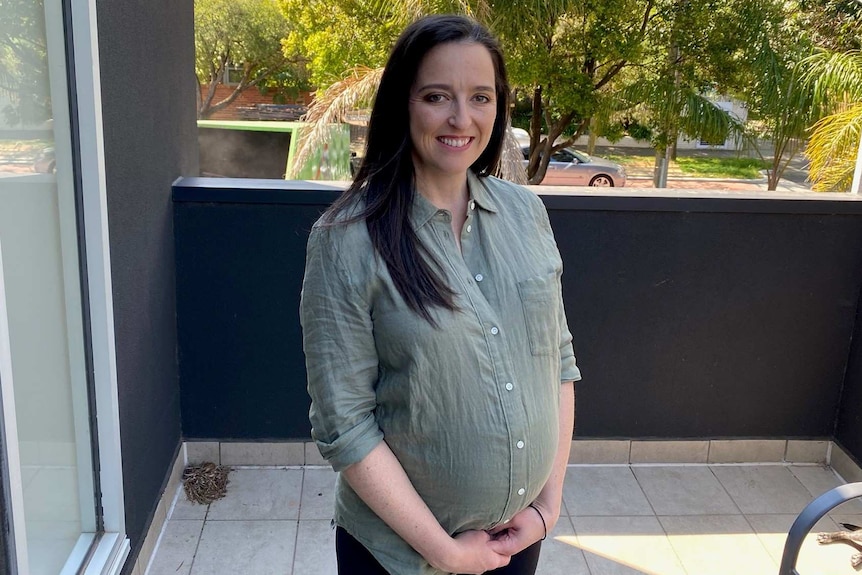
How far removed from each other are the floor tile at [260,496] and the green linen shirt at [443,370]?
75.6 inches

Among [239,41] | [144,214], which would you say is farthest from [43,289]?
[239,41]

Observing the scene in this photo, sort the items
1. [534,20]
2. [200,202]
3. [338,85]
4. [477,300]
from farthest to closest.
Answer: [534,20] < [338,85] < [200,202] < [477,300]

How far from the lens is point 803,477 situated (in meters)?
3.69

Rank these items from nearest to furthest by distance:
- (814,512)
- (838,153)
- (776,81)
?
(814,512) → (838,153) → (776,81)

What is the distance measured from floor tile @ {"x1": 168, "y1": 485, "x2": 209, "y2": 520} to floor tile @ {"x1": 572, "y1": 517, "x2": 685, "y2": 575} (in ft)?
5.18

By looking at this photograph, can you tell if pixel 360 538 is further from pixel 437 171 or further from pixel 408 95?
pixel 408 95

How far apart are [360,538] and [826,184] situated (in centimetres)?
519

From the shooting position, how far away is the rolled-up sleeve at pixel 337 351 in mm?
1256

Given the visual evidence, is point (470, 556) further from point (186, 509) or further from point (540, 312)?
point (186, 509)

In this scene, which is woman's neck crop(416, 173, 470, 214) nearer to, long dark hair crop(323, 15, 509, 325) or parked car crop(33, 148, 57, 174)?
long dark hair crop(323, 15, 509, 325)

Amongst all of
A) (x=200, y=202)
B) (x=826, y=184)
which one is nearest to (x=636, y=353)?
(x=200, y=202)

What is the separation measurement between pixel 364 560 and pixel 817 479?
3.01m

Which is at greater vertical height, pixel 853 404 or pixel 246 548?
pixel 853 404

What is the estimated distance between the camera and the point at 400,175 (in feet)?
4.49
